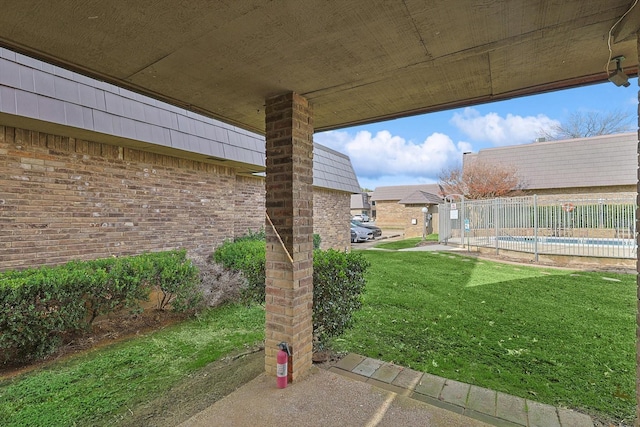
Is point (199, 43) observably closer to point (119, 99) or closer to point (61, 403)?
point (61, 403)

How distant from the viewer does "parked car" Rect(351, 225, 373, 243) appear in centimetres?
1819

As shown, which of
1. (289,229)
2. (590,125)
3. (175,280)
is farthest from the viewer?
(590,125)

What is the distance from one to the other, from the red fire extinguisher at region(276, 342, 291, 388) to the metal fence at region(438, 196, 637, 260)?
10015 millimetres

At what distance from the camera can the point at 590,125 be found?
22359mm

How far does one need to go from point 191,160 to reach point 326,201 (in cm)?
592

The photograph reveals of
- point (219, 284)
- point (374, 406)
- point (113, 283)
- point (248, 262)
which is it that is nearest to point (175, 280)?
point (113, 283)

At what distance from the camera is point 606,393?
2.82 m

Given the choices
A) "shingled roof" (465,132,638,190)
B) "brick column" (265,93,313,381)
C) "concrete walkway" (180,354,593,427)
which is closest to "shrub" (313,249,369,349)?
"brick column" (265,93,313,381)

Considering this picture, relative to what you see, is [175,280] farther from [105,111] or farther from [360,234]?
[360,234]

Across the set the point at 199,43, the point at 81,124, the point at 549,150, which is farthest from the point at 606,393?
the point at 549,150

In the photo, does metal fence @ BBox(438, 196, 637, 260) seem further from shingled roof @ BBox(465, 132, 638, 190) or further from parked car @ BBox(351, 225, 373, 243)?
shingled roof @ BBox(465, 132, 638, 190)

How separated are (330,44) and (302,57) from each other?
0.87 ft

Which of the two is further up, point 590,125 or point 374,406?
point 590,125

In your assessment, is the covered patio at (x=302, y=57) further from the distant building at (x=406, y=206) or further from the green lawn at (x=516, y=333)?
the distant building at (x=406, y=206)
